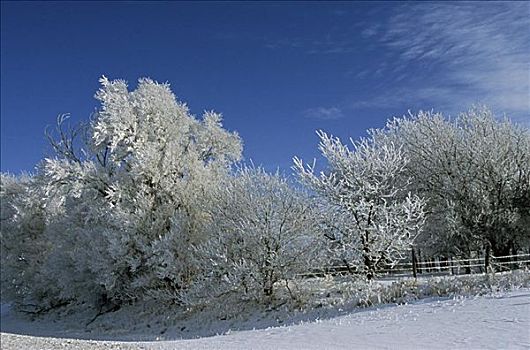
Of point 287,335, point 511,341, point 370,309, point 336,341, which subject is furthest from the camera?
point 370,309

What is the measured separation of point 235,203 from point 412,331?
12642mm

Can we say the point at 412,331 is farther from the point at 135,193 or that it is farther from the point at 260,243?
the point at 135,193

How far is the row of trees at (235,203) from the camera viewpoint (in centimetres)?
2311

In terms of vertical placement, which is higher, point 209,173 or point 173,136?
point 173,136

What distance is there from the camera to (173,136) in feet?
96.6

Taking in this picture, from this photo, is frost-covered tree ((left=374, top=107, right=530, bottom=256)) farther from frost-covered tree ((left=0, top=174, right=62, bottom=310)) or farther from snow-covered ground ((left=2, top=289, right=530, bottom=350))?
frost-covered tree ((left=0, top=174, right=62, bottom=310))

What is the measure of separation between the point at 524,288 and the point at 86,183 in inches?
865

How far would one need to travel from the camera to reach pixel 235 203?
2392cm

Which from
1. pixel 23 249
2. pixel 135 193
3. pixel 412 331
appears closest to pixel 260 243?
pixel 135 193

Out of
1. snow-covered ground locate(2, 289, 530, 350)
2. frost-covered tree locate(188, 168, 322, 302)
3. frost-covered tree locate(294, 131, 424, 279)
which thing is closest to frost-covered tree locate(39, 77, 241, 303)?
frost-covered tree locate(188, 168, 322, 302)

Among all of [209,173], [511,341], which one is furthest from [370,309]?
[209,173]

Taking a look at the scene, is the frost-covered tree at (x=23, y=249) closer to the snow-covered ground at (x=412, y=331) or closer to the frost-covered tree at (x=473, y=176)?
the snow-covered ground at (x=412, y=331)

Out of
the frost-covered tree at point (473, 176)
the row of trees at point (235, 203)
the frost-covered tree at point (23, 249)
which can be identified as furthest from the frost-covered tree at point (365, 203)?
the frost-covered tree at point (23, 249)

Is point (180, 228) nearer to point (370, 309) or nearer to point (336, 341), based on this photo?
point (370, 309)
